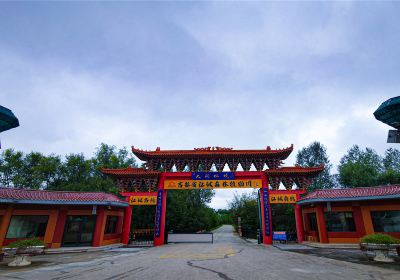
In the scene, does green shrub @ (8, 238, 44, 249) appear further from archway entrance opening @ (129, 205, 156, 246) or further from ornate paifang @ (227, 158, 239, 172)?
archway entrance opening @ (129, 205, 156, 246)

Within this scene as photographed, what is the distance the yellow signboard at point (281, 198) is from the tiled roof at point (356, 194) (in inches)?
41.7

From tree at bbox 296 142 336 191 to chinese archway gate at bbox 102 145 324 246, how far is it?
26.0 m

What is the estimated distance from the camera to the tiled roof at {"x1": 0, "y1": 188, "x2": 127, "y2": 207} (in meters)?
14.6

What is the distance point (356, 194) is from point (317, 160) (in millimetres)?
30994

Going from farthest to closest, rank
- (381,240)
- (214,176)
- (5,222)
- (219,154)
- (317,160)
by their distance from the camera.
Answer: (317,160) → (219,154) → (214,176) → (5,222) → (381,240)

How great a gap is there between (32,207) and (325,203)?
21.6 meters

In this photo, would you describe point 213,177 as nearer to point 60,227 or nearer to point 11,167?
point 60,227

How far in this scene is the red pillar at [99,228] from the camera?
55.2 ft

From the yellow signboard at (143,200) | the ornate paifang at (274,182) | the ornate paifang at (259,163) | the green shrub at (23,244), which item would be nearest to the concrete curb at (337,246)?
the ornate paifang at (274,182)

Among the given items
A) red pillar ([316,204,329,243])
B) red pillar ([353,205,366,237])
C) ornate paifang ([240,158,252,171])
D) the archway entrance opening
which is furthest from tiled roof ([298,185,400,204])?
the archway entrance opening

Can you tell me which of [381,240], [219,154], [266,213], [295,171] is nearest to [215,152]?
[219,154]

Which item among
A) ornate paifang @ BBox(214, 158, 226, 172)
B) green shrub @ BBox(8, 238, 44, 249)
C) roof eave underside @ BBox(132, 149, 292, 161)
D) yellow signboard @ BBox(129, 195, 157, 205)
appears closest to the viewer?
green shrub @ BBox(8, 238, 44, 249)

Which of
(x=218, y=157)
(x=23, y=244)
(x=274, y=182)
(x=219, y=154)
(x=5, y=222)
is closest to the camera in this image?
(x=23, y=244)

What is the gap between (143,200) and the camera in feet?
65.9
